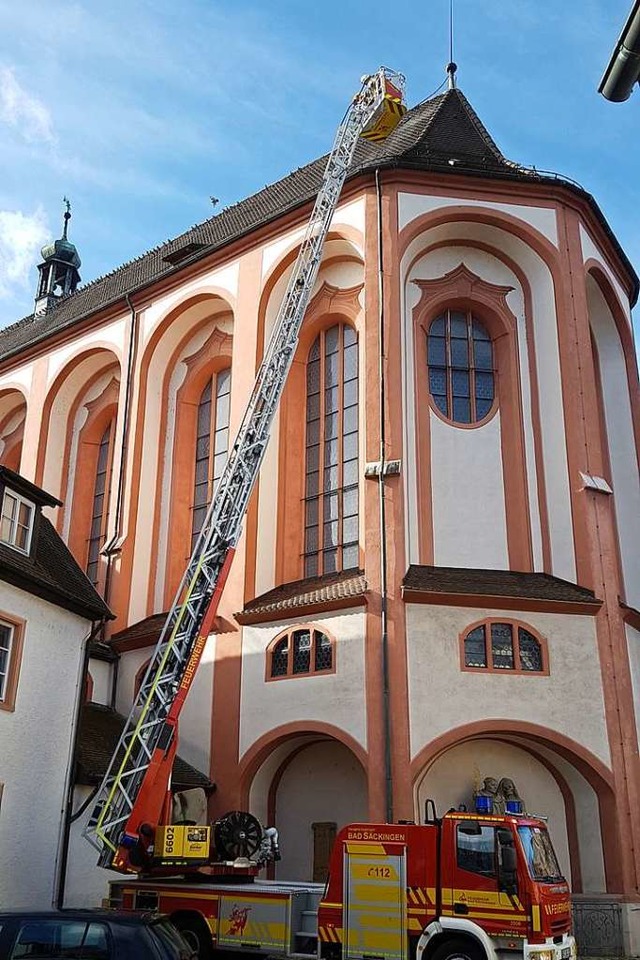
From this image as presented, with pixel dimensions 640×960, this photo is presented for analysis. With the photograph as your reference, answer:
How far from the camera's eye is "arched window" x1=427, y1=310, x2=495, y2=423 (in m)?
20.5

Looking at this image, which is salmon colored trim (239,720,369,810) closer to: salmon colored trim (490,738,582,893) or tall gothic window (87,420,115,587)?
salmon colored trim (490,738,582,893)

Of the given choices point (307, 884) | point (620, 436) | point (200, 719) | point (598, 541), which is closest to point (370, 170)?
point (620, 436)

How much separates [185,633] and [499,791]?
7238 millimetres

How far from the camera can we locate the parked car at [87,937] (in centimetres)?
761

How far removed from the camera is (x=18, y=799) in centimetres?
1438

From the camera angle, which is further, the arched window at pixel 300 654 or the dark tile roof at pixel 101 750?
the arched window at pixel 300 654

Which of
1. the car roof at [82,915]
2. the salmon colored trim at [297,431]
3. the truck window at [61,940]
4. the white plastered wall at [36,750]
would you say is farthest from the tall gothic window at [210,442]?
the truck window at [61,940]

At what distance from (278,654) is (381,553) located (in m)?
2.75

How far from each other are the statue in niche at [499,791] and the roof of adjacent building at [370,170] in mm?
11885

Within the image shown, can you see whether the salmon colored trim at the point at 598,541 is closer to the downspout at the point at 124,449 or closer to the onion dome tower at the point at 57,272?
the downspout at the point at 124,449

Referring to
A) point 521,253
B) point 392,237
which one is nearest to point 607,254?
point 521,253

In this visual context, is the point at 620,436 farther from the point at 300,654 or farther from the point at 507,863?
the point at 507,863

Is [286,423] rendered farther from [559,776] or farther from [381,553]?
[559,776]

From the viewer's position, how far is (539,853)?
35.6ft
